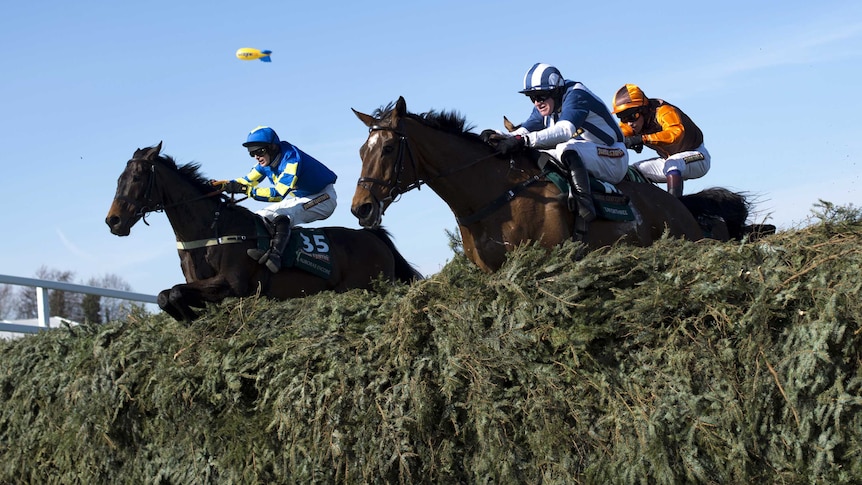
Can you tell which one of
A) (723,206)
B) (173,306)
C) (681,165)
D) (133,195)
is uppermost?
(133,195)

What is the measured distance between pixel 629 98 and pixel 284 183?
12.2 feet

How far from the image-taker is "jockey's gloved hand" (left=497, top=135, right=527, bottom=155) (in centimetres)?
815

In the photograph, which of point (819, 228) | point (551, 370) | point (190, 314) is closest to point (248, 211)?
point (190, 314)

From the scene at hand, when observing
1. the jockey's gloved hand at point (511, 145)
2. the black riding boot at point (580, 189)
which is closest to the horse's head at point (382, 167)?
the jockey's gloved hand at point (511, 145)

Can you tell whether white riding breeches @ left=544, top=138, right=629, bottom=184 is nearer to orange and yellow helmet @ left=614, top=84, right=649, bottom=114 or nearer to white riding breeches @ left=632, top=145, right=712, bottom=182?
white riding breeches @ left=632, top=145, right=712, bottom=182

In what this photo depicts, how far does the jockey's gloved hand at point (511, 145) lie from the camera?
815 cm

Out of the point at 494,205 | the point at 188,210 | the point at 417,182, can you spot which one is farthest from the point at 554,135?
the point at 188,210

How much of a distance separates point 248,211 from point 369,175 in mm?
3180

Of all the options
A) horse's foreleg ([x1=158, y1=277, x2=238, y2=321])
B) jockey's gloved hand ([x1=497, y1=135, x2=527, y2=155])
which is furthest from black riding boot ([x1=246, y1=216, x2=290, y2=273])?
jockey's gloved hand ([x1=497, y1=135, x2=527, y2=155])

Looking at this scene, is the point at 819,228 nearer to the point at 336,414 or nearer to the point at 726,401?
the point at 726,401

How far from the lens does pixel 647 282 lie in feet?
18.2

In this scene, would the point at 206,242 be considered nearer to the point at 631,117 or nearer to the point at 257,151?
the point at 257,151

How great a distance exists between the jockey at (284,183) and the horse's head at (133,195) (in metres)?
0.83

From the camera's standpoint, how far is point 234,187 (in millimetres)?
10609
